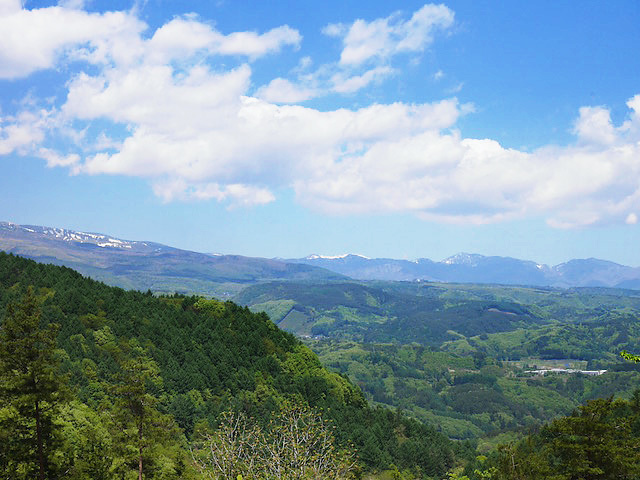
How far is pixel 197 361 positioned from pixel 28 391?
216ft

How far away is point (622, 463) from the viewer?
114ft

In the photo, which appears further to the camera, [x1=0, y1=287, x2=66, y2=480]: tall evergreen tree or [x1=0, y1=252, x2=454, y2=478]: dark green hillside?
[x1=0, y1=252, x2=454, y2=478]: dark green hillside

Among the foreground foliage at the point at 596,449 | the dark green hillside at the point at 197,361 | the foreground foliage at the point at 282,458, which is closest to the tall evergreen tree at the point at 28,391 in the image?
the foreground foliage at the point at 282,458

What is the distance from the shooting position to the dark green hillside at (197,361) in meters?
79.6

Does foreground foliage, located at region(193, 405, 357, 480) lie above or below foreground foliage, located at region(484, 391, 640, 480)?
below

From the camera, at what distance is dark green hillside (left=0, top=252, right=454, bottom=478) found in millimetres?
79625

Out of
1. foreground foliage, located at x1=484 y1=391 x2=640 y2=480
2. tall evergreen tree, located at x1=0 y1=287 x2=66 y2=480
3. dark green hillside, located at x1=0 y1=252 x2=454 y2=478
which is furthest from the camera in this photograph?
dark green hillside, located at x1=0 y1=252 x2=454 y2=478

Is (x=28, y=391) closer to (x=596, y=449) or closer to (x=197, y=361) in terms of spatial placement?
(x=596, y=449)

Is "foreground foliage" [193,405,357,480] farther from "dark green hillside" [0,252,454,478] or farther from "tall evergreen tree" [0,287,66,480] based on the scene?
"dark green hillside" [0,252,454,478]

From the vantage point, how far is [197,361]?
9562 cm

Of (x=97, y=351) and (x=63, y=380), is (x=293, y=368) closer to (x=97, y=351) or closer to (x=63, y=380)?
(x=97, y=351)

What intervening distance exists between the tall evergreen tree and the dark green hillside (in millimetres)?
30220

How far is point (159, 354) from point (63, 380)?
59.4m

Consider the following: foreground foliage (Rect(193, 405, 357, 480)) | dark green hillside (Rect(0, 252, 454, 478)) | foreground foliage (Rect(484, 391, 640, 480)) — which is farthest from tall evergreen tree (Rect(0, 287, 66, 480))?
foreground foliage (Rect(484, 391, 640, 480))
